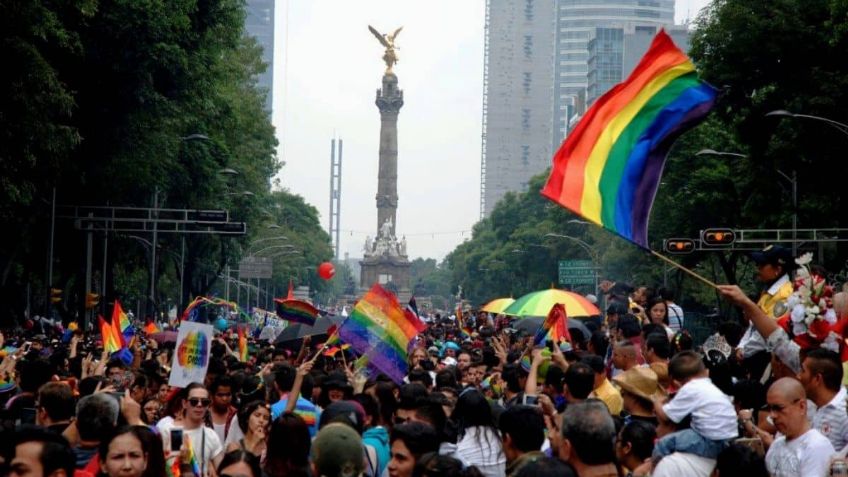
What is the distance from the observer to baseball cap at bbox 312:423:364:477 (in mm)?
7438

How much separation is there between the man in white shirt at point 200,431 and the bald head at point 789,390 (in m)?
3.73

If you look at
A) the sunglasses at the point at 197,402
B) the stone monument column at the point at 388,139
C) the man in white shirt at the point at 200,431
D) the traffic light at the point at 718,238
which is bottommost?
the man in white shirt at the point at 200,431

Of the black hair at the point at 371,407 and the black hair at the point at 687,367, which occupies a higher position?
the black hair at the point at 687,367

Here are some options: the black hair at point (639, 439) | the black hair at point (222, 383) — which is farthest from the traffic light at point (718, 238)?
the black hair at point (639, 439)

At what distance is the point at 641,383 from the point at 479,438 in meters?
0.96

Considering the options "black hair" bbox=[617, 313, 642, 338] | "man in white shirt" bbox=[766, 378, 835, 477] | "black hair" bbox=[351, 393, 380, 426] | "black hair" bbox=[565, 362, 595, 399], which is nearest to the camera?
"man in white shirt" bbox=[766, 378, 835, 477]

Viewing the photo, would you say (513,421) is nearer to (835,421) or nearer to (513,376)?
(835,421)

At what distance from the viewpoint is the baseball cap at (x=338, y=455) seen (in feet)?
24.4

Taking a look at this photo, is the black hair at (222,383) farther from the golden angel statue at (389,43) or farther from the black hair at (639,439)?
the golden angel statue at (389,43)

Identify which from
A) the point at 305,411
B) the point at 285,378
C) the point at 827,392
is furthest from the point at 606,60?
the point at 827,392

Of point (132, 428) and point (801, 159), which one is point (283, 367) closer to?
point (132, 428)

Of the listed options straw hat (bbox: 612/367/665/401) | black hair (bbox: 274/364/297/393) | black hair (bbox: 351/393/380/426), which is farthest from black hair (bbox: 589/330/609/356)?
straw hat (bbox: 612/367/665/401)

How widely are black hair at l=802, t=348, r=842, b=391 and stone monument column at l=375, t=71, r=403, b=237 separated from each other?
121m

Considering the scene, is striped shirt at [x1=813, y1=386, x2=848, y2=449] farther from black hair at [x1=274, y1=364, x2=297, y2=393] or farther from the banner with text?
the banner with text
